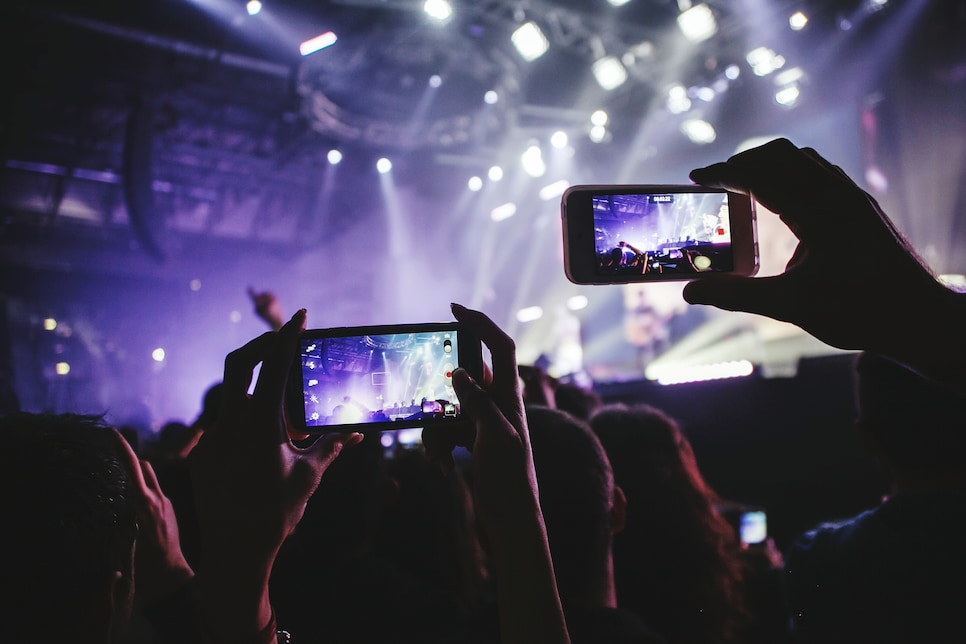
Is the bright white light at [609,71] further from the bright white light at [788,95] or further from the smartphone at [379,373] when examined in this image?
the smartphone at [379,373]

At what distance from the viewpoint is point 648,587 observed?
2.00 metres

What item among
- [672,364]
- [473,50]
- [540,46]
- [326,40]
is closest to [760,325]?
[672,364]

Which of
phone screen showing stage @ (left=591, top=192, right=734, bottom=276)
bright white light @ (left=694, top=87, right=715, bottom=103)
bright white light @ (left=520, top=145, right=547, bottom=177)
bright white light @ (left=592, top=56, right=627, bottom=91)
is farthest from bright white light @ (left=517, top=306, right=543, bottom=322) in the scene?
phone screen showing stage @ (left=591, top=192, right=734, bottom=276)

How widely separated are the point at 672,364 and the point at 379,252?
7255mm

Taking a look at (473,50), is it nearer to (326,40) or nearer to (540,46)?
(540,46)

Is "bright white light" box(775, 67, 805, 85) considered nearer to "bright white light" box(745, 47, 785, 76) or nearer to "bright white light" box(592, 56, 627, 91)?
"bright white light" box(745, 47, 785, 76)

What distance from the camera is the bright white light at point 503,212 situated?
1356cm

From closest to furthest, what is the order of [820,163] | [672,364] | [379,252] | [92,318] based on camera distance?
1. [820,163]
2. [672,364]
3. [92,318]
4. [379,252]

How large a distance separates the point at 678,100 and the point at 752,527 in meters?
8.45

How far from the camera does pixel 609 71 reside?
8695mm

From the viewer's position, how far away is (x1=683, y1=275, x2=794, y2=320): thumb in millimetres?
915

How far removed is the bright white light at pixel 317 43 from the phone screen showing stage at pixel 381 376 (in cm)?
647

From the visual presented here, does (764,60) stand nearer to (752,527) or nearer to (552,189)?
(552,189)

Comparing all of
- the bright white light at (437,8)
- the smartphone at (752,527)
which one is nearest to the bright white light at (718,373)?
the smartphone at (752,527)
